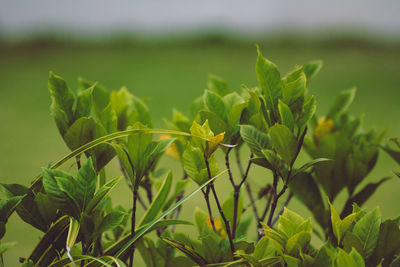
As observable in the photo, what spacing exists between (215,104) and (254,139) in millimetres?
125

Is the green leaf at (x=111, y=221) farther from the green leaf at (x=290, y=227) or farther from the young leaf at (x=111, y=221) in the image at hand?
the green leaf at (x=290, y=227)

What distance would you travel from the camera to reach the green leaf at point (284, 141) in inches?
31.0

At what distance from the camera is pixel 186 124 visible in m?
1.05

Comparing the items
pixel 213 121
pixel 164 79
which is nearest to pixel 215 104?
pixel 213 121

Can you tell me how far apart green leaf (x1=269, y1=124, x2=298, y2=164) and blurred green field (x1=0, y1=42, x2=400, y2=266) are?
111 inches

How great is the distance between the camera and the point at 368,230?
29.0 inches

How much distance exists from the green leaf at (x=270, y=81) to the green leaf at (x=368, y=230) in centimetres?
25

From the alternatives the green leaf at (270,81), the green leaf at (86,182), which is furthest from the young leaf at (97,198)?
the green leaf at (270,81)

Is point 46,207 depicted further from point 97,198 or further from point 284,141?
point 284,141

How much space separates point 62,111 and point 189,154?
0.86ft

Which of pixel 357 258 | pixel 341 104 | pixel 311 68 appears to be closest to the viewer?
pixel 357 258

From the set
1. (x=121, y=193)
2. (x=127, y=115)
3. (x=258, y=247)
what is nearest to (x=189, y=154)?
(x=258, y=247)

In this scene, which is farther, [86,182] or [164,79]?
[164,79]

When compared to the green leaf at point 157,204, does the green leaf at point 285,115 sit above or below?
above
